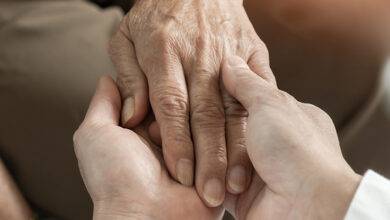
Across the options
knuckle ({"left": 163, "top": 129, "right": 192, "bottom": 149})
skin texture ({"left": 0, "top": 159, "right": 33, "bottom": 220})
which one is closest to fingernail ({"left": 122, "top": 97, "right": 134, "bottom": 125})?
knuckle ({"left": 163, "top": 129, "right": 192, "bottom": 149})

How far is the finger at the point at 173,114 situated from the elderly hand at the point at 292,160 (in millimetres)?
135

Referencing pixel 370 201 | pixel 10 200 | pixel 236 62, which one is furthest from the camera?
pixel 10 200

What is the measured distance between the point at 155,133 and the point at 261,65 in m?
0.32

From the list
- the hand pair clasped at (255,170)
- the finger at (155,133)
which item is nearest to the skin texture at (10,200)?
the hand pair clasped at (255,170)

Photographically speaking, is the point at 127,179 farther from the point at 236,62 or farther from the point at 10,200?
the point at 10,200

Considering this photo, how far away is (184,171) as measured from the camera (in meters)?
0.83

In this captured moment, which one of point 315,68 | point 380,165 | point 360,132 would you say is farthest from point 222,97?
point 380,165

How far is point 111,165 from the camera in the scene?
0.77 metres

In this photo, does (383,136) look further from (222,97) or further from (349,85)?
(222,97)

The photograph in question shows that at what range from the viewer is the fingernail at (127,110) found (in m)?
0.92

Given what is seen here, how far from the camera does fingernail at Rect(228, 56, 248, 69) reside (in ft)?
2.99

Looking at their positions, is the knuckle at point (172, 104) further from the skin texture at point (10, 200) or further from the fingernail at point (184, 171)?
the skin texture at point (10, 200)

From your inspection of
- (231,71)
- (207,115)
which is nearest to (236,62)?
(231,71)

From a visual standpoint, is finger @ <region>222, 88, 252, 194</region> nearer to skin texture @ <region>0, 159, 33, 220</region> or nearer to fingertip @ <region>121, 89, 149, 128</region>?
fingertip @ <region>121, 89, 149, 128</region>
